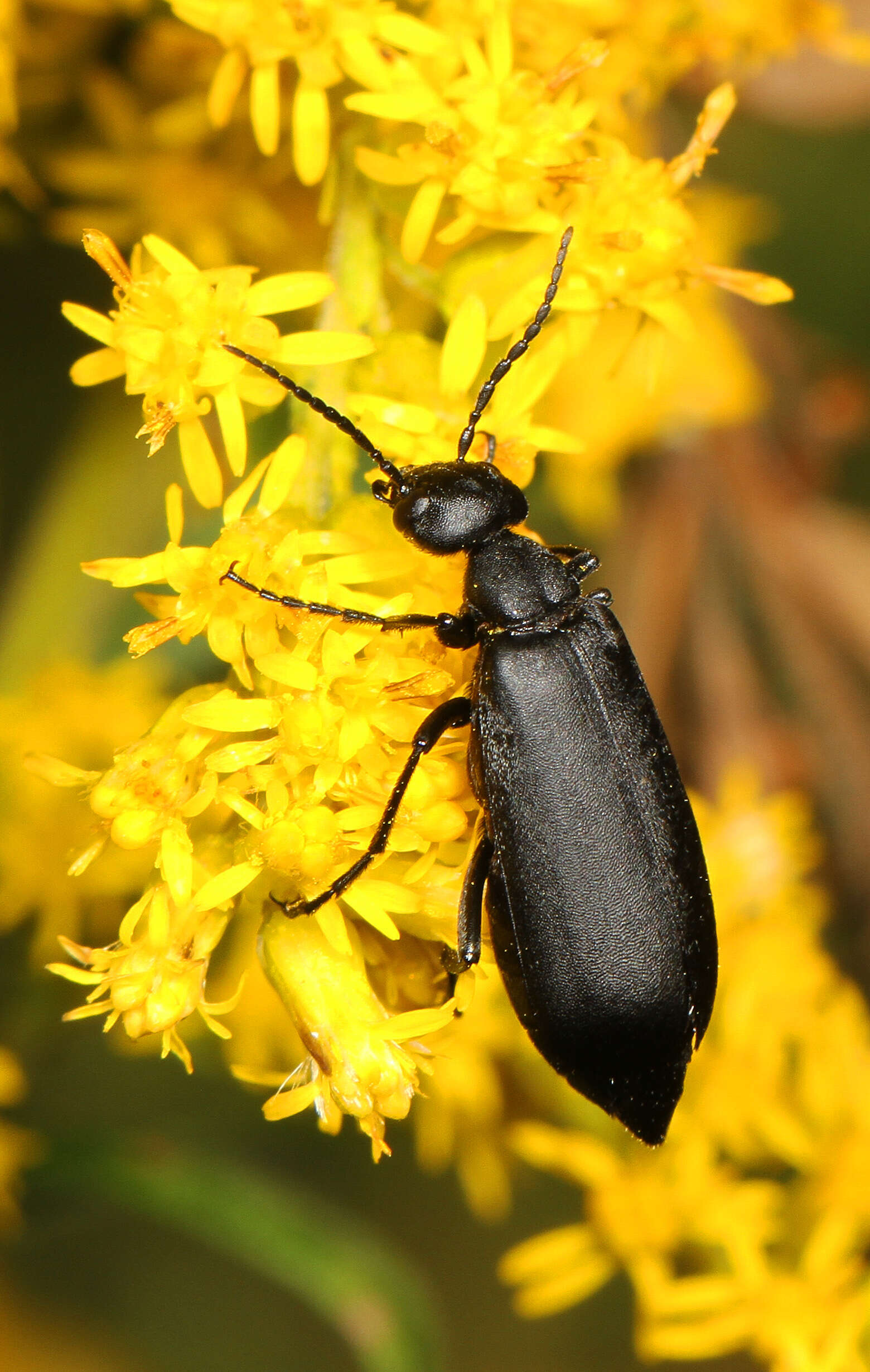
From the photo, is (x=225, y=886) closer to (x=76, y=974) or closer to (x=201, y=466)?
(x=76, y=974)

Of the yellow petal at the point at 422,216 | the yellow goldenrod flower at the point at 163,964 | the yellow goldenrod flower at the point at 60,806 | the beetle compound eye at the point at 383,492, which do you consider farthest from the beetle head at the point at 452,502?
the yellow goldenrod flower at the point at 60,806

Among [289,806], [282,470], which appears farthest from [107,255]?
[289,806]

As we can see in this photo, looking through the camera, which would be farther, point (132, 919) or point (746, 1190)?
point (746, 1190)

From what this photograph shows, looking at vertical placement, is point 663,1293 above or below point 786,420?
below

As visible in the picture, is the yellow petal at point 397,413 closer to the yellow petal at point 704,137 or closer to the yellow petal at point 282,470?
the yellow petal at point 282,470

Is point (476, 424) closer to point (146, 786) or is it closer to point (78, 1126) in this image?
point (146, 786)

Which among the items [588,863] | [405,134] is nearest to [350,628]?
[588,863]
